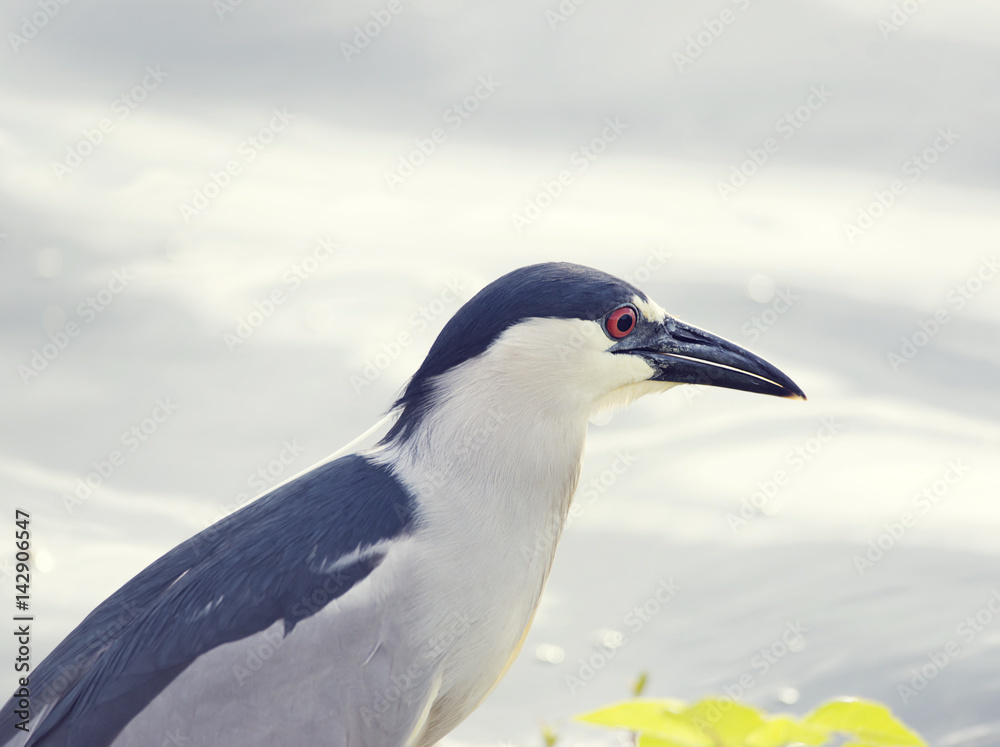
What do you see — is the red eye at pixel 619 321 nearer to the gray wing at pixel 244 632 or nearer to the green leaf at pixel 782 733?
the gray wing at pixel 244 632

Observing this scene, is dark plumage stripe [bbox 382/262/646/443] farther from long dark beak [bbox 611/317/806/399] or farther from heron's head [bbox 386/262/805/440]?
long dark beak [bbox 611/317/806/399]

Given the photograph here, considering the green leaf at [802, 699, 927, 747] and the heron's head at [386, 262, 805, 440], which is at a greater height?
the green leaf at [802, 699, 927, 747]

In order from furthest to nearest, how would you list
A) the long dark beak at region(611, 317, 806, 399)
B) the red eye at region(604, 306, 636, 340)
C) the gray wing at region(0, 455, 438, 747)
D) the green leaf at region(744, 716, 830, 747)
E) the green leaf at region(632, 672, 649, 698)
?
the long dark beak at region(611, 317, 806, 399) → the red eye at region(604, 306, 636, 340) → the gray wing at region(0, 455, 438, 747) → the green leaf at region(632, 672, 649, 698) → the green leaf at region(744, 716, 830, 747)

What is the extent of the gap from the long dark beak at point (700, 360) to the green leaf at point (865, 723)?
2.33 m

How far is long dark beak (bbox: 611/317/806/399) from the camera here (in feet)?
10.8

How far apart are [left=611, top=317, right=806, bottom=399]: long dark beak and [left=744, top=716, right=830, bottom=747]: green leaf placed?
2356mm

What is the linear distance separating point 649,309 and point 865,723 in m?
2.41

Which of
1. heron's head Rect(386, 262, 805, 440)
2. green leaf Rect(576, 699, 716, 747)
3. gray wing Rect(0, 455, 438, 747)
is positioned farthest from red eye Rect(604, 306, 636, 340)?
green leaf Rect(576, 699, 716, 747)

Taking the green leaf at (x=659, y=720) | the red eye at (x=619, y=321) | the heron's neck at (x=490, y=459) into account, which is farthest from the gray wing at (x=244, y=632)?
the green leaf at (x=659, y=720)

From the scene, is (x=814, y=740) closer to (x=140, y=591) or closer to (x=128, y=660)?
(x=128, y=660)

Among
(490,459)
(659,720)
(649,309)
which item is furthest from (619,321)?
(659,720)

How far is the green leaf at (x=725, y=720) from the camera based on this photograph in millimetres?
917

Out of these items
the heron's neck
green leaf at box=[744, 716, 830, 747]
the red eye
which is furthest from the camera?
the red eye

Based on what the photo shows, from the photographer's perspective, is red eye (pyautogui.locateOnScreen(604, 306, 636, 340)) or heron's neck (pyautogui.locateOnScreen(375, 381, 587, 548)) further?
red eye (pyautogui.locateOnScreen(604, 306, 636, 340))
